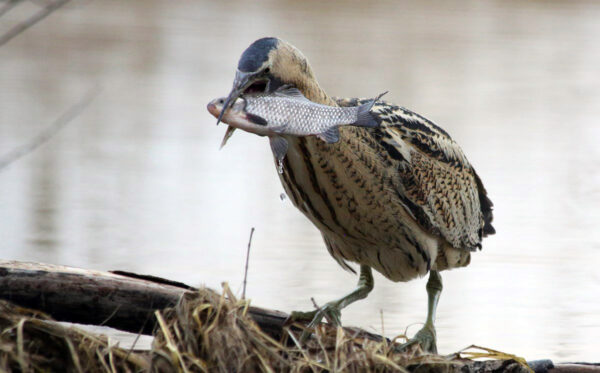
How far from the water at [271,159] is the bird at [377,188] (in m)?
0.50

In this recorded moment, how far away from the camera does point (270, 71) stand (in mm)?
2123

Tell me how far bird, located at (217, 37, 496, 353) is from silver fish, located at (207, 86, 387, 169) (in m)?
0.03

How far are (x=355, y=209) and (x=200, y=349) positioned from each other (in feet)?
1.79

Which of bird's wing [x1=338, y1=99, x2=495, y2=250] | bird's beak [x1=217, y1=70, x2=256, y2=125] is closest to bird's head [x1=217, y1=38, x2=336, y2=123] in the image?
bird's beak [x1=217, y1=70, x2=256, y2=125]

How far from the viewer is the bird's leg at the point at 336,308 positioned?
232cm

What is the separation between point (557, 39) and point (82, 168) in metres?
6.52

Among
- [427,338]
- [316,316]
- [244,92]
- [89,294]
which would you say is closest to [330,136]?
[244,92]

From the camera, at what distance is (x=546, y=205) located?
512cm

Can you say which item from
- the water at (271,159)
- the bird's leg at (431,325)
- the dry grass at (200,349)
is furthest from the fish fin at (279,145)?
the water at (271,159)

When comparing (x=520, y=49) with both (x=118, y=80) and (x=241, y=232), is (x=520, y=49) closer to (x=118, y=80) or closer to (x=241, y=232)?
(x=118, y=80)

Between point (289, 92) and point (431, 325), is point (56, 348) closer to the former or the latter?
point (289, 92)

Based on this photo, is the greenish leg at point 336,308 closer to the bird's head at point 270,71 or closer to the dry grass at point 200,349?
the dry grass at point 200,349

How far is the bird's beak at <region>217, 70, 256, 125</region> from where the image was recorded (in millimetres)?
1972

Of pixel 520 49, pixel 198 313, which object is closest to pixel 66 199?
pixel 198 313
